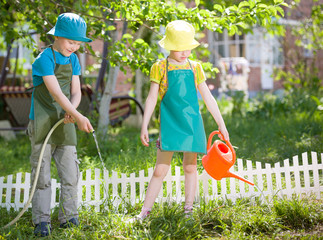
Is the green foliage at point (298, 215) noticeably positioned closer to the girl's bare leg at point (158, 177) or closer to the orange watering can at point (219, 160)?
the orange watering can at point (219, 160)

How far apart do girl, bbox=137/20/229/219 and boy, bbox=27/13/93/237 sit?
484 millimetres

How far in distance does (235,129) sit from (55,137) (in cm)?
364

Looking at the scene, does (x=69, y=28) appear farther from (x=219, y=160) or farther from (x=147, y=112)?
(x=219, y=160)

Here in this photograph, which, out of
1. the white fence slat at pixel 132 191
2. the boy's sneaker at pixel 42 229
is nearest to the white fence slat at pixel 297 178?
the white fence slat at pixel 132 191

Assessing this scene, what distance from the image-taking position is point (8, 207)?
362cm

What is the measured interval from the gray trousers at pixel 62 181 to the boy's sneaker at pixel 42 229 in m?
0.03

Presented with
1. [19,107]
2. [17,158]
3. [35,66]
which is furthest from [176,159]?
[19,107]

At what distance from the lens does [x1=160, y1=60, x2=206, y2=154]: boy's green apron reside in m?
3.00

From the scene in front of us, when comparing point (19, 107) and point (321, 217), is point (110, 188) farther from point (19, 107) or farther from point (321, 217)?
point (19, 107)

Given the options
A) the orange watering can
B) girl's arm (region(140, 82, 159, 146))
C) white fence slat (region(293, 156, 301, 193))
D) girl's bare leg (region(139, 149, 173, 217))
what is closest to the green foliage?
the orange watering can

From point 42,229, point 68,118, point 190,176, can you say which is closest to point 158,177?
point 190,176

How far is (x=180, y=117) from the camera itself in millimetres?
3016

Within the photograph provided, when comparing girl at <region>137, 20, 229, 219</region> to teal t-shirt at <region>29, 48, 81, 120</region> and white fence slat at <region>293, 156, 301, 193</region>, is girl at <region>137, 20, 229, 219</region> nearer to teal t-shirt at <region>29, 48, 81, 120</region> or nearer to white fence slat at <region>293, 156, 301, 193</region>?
teal t-shirt at <region>29, 48, 81, 120</region>

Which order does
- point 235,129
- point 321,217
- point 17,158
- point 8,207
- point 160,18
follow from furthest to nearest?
point 235,129, point 17,158, point 160,18, point 8,207, point 321,217
